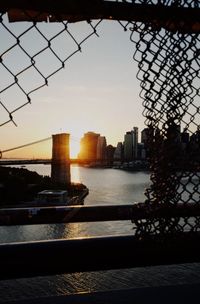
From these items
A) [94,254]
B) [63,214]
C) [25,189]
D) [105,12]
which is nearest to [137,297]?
[94,254]

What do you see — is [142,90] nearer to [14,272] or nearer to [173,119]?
[173,119]

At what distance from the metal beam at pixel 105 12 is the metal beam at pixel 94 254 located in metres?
0.99

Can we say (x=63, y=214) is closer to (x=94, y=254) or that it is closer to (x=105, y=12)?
(x=94, y=254)

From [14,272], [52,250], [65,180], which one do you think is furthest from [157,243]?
[65,180]

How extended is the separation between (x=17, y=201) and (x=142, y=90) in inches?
3064

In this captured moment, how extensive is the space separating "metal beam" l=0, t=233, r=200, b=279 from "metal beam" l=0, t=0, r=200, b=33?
988 mm

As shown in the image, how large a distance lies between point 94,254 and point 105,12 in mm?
1092

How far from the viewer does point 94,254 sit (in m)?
1.82

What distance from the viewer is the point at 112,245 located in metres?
1.86

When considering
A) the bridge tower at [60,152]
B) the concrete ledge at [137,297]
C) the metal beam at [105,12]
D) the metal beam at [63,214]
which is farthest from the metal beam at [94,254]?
the bridge tower at [60,152]

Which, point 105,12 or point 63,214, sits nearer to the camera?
point 105,12

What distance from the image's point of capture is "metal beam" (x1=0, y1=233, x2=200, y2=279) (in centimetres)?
172


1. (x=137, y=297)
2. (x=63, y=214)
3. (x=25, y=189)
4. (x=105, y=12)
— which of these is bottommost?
(x=25, y=189)

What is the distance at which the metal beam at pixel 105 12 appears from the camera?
1661 mm
